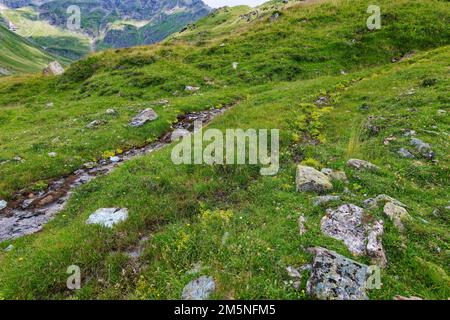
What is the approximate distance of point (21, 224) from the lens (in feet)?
44.1

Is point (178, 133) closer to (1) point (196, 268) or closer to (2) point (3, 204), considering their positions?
(2) point (3, 204)

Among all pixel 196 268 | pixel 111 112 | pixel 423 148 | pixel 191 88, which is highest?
pixel 191 88

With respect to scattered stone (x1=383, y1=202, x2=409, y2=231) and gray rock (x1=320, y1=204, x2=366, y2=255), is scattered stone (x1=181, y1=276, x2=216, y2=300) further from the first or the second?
scattered stone (x1=383, y1=202, x2=409, y2=231)

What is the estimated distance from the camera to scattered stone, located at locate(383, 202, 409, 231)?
33.0ft

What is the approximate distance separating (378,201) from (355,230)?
6.28ft

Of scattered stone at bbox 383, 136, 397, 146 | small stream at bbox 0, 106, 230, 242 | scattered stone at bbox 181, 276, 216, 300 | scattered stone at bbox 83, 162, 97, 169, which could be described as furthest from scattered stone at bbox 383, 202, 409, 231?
scattered stone at bbox 83, 162, 97, 169

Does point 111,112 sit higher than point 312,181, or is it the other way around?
point 111,112

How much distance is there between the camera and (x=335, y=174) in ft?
43.9

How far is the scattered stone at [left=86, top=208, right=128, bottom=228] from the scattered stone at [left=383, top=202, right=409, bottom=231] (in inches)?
366

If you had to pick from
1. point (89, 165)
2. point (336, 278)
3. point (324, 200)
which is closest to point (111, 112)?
point (89, 165)

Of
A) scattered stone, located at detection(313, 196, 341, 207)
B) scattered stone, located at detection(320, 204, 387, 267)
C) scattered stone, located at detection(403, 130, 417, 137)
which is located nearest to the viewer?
scattered stone, located at detection(320, 204, 387, 267)

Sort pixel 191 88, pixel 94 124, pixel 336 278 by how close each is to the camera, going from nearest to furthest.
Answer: pixel 336 278
pixel 94 124
pixel 191 88

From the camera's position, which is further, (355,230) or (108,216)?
(108,216)
